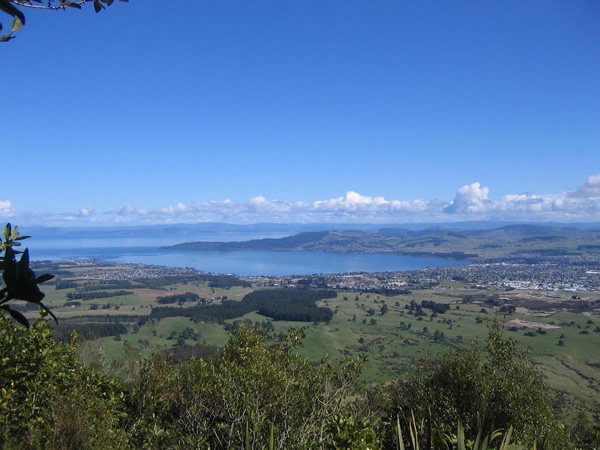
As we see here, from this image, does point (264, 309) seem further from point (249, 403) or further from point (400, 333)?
point (249, 403)

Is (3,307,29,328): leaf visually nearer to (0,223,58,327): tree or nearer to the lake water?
(0,223,58,327): tree

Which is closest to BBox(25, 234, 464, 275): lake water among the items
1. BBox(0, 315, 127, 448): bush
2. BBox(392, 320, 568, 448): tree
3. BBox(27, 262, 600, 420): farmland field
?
BBox(27, 262, 600, 420): farmland field

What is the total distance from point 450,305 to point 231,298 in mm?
38726

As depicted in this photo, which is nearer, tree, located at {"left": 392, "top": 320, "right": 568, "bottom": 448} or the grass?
tree, located at {"left": 392, "top": 320, "right": 568, "bottom": 448}

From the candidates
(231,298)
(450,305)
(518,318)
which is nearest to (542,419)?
(518,318)

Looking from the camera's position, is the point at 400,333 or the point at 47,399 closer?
the point at 47,399

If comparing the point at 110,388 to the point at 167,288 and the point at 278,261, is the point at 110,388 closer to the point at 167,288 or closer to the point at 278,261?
the point at 167,288

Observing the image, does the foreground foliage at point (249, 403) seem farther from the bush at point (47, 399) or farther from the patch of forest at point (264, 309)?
the patch of forest at point (264, 309)

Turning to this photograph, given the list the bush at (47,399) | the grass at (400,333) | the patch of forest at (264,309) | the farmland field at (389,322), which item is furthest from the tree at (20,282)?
the patch of forest at (264,309)

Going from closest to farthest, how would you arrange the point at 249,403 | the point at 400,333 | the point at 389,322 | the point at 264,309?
the point at 249,403 < the point at 400,333 < the point at 389,322 < the point at 264,309

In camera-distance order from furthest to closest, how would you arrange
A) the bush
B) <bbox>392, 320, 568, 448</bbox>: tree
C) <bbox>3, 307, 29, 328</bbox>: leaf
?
<bbox>392, 320, 568, 448</bbox>: tree → the bush → <bbox>3, 307, 29, 328</bbox>: leaf

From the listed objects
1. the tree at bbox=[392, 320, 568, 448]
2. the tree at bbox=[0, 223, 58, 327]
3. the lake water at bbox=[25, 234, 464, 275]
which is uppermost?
the tree at bbox=[0, 223, 58, 327]

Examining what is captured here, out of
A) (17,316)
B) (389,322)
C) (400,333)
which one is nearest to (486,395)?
(17,316)

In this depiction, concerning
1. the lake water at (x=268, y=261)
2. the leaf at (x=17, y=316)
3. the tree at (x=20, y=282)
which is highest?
the tree at (x=20, y=282)
